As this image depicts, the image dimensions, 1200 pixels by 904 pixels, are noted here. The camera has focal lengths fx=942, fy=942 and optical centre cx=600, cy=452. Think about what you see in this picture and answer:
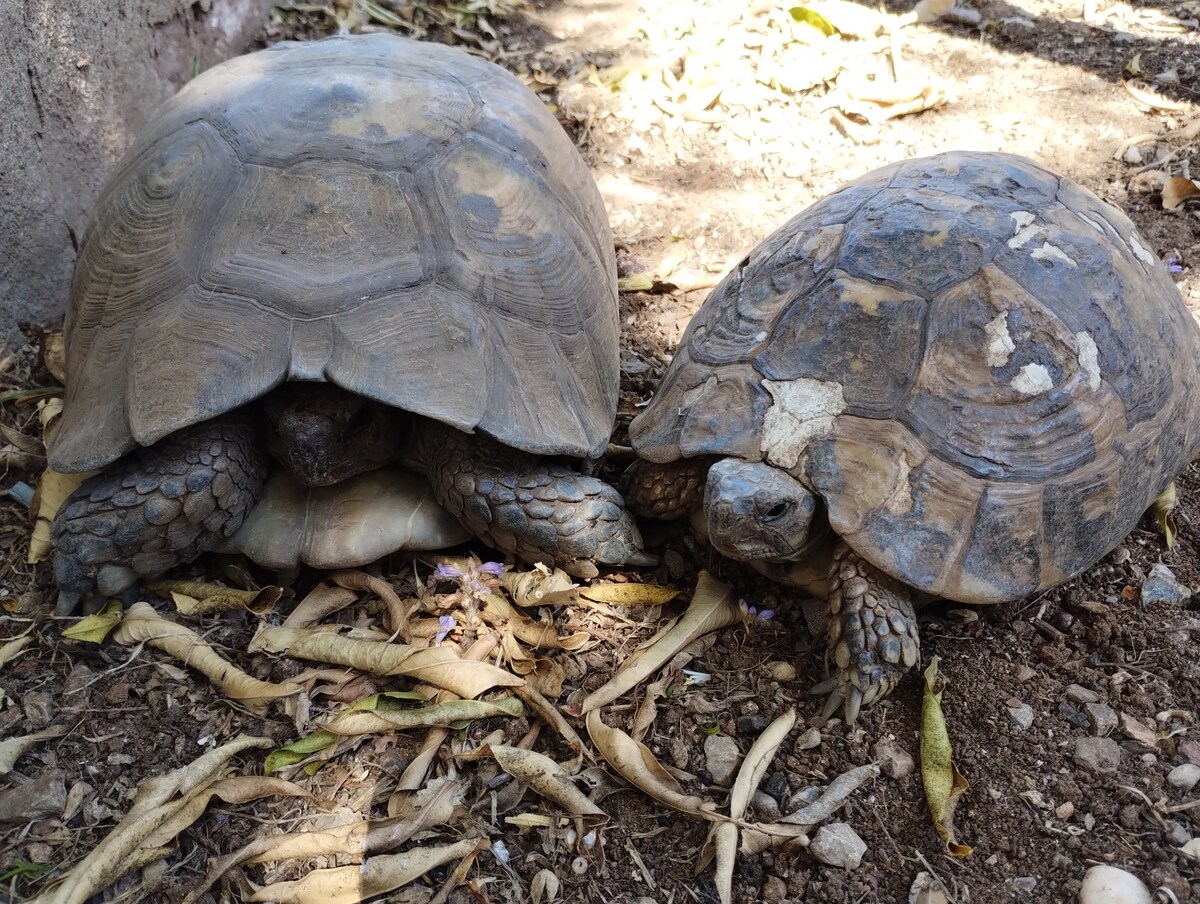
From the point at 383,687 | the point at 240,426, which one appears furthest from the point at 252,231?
the point at 383,687

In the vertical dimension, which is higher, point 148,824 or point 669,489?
point 669,489

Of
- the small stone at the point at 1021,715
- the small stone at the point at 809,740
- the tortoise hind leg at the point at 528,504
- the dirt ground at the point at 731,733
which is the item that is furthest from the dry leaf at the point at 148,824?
the small stone at the point at 1021,715

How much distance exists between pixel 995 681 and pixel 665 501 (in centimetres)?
93

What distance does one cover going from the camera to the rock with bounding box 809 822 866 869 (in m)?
1.92

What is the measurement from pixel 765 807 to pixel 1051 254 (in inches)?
59.6

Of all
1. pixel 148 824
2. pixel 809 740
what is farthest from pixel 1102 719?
pixel 148 824

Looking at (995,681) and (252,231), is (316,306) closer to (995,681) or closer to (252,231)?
(252,231)

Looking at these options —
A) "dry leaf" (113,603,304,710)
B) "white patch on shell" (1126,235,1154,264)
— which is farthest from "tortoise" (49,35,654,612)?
"white patch on shell" (1126,235,1154,264)

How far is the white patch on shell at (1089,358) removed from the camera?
228 centimetres

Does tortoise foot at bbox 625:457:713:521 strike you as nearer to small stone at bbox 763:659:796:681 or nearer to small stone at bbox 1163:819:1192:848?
small stone at bbox 763:659:796:681

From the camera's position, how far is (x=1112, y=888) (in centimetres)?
180

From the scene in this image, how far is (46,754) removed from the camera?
2131mm

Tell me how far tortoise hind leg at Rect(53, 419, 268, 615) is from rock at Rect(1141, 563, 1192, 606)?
2.39m

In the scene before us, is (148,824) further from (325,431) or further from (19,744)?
(325,431)
